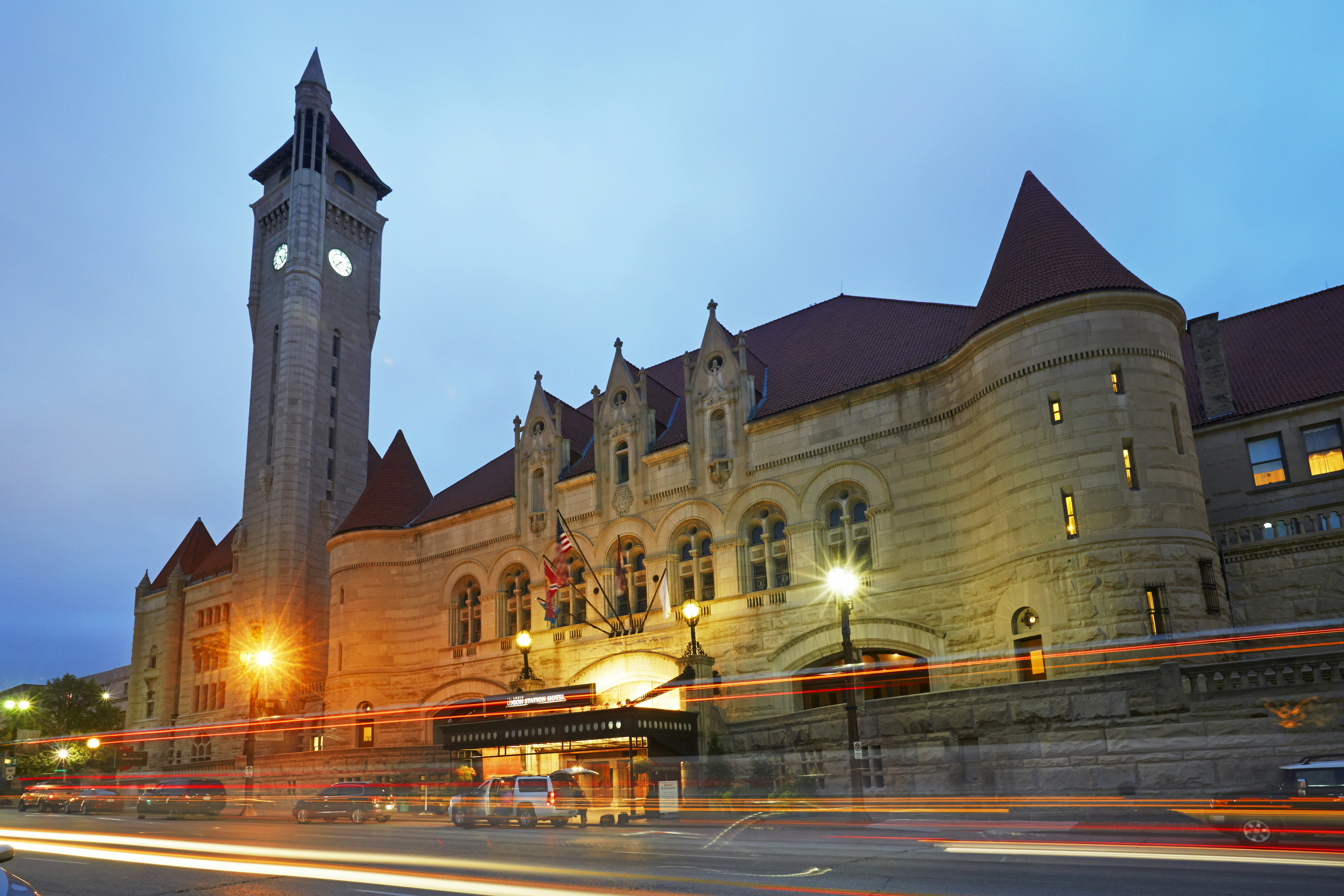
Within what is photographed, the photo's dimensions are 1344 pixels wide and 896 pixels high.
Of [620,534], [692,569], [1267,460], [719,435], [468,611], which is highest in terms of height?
[719,435]

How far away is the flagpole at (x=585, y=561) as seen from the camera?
3705 cm

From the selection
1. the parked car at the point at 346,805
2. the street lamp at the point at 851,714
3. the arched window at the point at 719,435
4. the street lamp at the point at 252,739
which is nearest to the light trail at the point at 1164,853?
the street lamp at the point at 851,714

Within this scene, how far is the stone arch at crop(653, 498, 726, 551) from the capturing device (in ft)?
116

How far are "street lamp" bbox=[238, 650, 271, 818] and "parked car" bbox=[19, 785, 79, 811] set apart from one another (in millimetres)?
6640

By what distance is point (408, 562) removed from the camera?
45.1m

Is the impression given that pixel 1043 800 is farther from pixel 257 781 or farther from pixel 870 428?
pixel 257 781

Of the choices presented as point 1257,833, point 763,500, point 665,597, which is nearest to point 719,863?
point 1257,833

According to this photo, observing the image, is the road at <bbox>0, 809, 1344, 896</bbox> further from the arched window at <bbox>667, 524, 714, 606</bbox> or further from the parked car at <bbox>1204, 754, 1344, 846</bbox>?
the arched window at <bbox>667, 524, 714, 606</bbox>

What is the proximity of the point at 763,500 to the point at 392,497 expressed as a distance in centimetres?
2062

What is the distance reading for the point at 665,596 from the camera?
35750 mm

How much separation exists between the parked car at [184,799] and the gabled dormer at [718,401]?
20.8 m

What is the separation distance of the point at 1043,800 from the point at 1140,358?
1265 centimetres

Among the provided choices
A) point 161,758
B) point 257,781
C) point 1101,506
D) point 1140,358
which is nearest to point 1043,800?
point 1101,506

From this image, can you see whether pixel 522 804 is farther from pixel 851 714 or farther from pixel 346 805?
pixel 851 714
